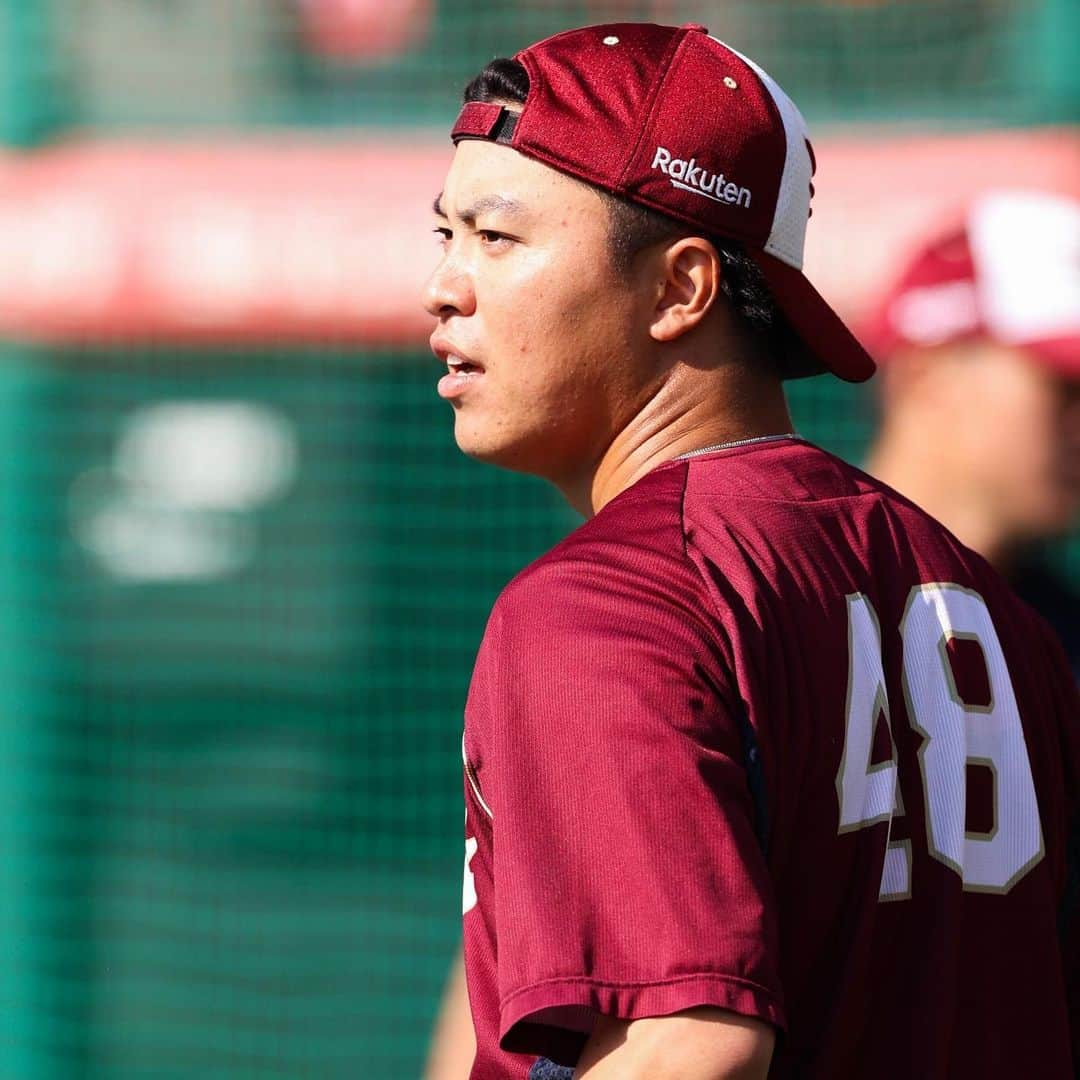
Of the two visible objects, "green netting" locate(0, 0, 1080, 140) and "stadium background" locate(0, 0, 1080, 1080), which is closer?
"stadium background" locate(0, 0, 1080, 1080)

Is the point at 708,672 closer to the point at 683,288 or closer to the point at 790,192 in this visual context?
the point at 683,288

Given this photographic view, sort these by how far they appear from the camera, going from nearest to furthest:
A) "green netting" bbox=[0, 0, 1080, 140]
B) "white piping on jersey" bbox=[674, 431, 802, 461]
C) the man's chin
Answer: "white piping on jersey" bbox=[674, 431, 802, 461]
the man's chin
"green netting" bbox=[0, 0, 1080, 140]

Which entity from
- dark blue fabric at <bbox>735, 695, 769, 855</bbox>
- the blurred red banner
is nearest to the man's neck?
dark blue fabric at <bbox>735, 695, 769, 855</bbox>

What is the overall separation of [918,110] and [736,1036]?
11.5ft

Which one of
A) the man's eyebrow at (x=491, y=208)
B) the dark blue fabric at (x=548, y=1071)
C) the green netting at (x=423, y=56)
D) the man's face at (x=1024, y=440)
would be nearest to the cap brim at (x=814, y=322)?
the man's eyebrow at (x=491, y=208)

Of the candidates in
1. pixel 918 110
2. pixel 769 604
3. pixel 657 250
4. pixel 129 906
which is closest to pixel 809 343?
pixel 657 250

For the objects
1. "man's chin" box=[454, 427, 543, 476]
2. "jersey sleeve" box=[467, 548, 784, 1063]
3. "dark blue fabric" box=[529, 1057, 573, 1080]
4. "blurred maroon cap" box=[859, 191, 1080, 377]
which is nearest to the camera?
"jersey sleeve" box=[467, 548, 784, 1063]

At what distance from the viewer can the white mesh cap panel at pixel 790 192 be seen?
5.66 feet

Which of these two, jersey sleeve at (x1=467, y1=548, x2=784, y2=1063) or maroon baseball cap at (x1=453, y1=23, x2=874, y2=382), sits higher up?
maroon baseball cap at (x1=453, y1=23, x2=874, y2=382)

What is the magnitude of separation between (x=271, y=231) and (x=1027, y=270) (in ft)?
5.25

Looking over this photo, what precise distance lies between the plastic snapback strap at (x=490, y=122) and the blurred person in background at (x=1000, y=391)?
1.65m

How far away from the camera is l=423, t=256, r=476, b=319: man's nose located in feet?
5.62

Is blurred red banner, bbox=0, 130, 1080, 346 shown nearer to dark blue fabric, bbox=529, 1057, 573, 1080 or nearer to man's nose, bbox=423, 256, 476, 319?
man's nose, bbox=423, 256, 476, 319

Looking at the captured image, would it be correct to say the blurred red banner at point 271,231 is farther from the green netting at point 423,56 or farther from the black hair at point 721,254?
the black hair at point 721,254
